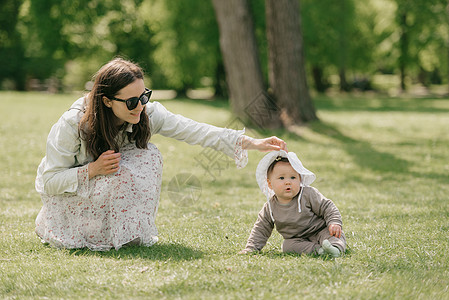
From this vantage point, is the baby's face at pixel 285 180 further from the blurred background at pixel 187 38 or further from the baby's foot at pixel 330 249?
the blurred background at pixel 187 38

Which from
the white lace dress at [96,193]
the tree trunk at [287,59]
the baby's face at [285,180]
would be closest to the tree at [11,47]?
the tree trunk at [287,59]

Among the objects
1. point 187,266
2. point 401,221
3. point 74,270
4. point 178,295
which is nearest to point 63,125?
point 74,270

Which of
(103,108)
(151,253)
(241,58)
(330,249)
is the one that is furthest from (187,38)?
(330,249)

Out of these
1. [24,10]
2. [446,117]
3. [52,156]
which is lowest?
[446,117]

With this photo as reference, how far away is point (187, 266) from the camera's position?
368 centimetres

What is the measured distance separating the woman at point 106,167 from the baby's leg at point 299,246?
721mm

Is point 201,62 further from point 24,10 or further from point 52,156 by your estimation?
point 52,156

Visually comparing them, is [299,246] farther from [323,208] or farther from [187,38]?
[187,38]

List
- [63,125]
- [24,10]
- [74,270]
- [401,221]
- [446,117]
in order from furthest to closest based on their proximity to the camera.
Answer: [24,10] → [446,117] → [401,221] → [63,125] → [74,270]

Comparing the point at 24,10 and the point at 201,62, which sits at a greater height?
the point at 24,10

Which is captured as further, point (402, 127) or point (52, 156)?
point (402, 127)

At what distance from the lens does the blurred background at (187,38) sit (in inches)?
994

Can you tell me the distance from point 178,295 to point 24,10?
22189 millimetres

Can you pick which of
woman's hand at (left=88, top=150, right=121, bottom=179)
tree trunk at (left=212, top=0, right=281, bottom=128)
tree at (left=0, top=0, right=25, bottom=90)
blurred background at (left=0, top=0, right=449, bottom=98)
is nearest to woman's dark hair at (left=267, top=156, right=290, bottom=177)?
woman's hand at (left=88, top=150, right=121, bottom=179)
